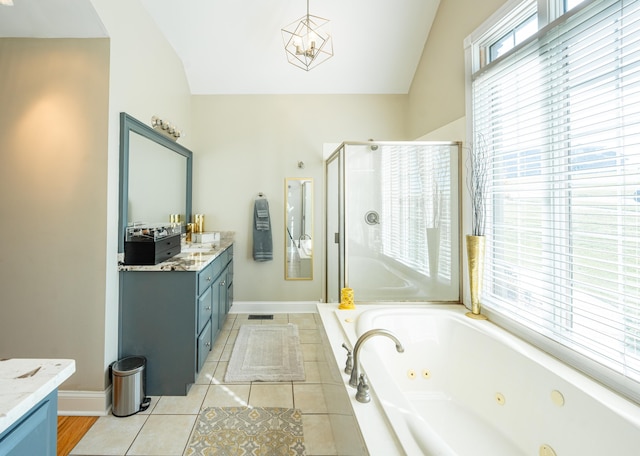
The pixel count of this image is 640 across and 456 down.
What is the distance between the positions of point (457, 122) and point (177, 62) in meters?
2.74

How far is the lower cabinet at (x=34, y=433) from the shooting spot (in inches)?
21.0

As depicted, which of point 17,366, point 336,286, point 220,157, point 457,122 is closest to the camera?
point 17,366

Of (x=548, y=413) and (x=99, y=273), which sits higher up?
(x=99, y=273)

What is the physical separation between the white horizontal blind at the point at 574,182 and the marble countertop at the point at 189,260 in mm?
2015

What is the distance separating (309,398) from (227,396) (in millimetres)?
555

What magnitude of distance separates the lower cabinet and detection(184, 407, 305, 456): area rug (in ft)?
3.45

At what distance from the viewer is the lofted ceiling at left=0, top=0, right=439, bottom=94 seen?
98.3 inches

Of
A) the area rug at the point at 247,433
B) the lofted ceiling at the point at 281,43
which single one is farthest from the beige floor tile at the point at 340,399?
the lofted ceiling at the point at 281,43

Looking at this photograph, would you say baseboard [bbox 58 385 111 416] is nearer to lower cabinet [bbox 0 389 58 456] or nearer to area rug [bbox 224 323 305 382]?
area rug [bbox 224 323 305 382]

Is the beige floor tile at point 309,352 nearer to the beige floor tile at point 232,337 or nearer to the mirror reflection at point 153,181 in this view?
the beige floor tile at point 232,337

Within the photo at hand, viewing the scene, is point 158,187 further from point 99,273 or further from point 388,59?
point 388,59

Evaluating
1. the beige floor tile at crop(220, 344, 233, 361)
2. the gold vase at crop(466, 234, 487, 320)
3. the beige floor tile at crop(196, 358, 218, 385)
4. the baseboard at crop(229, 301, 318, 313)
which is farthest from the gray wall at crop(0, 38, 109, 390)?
the gold vase at crop(466, 234, 487, 320)

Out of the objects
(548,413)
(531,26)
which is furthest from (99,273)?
(531,26)

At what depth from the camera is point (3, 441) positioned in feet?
1.70
